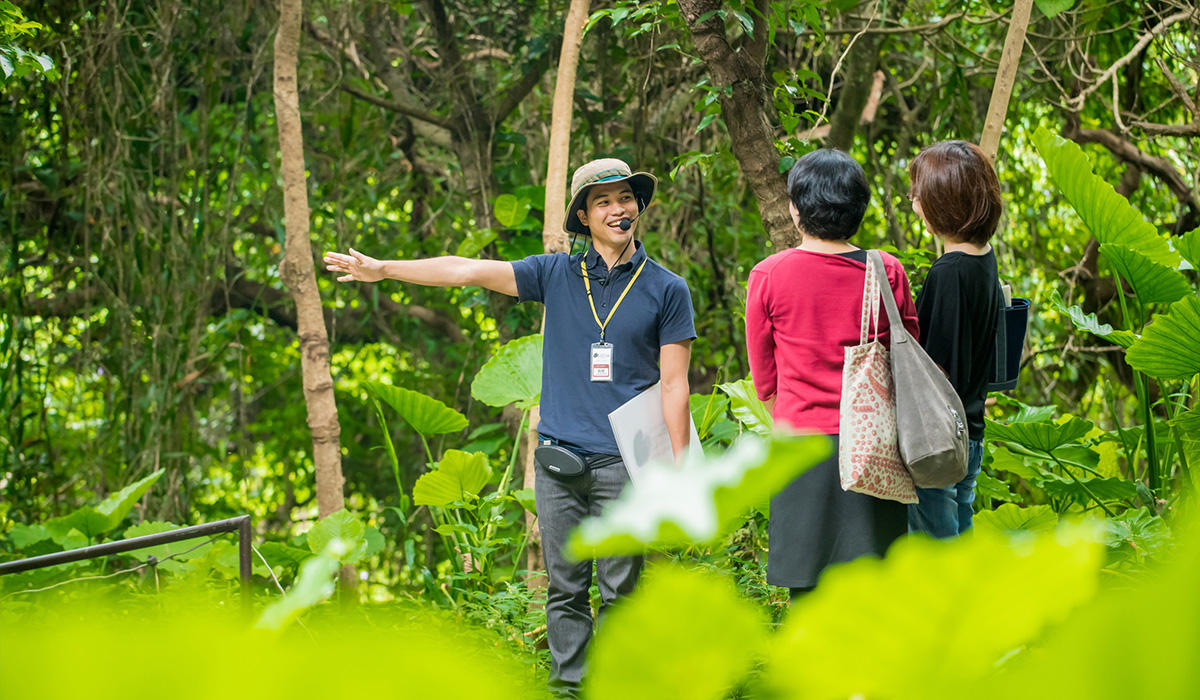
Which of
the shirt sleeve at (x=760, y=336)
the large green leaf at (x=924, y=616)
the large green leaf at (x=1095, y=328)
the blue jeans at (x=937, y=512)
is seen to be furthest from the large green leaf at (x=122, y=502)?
the large green leaf at (x=924, y=616)

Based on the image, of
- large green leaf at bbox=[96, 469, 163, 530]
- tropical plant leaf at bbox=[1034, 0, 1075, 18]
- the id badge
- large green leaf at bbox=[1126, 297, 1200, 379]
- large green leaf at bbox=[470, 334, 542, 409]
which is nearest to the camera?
large green leaf at bbox=[1126, 297, 1200, 379]

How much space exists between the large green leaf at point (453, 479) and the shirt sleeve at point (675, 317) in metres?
0.90

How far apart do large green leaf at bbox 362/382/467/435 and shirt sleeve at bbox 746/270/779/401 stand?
1.47 meters

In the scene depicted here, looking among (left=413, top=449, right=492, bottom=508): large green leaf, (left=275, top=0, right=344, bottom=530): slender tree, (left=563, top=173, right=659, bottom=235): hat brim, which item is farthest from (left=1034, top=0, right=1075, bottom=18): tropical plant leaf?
(left=275, top=0, right=344, bottom=530): slender tree

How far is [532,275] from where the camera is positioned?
93.5 inches

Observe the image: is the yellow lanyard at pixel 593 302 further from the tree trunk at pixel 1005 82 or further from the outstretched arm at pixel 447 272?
the tree trunk at pixel 1005 82

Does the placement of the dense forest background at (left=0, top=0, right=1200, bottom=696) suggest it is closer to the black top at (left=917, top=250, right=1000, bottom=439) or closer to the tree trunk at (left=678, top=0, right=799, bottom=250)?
the tree trunk at (left=678, top=0, right=799, bottom=250)

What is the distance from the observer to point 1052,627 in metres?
0.18

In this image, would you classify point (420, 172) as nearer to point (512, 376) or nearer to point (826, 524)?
point (512, 376)

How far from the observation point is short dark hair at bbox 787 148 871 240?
182 centimetres

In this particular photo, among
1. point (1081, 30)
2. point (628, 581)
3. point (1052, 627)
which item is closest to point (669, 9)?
point (628, 581)

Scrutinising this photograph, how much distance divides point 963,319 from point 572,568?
101 centimetres

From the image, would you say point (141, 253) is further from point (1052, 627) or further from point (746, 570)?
point (1052, 627)

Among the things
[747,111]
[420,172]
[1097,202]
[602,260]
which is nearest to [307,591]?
[602,260]
